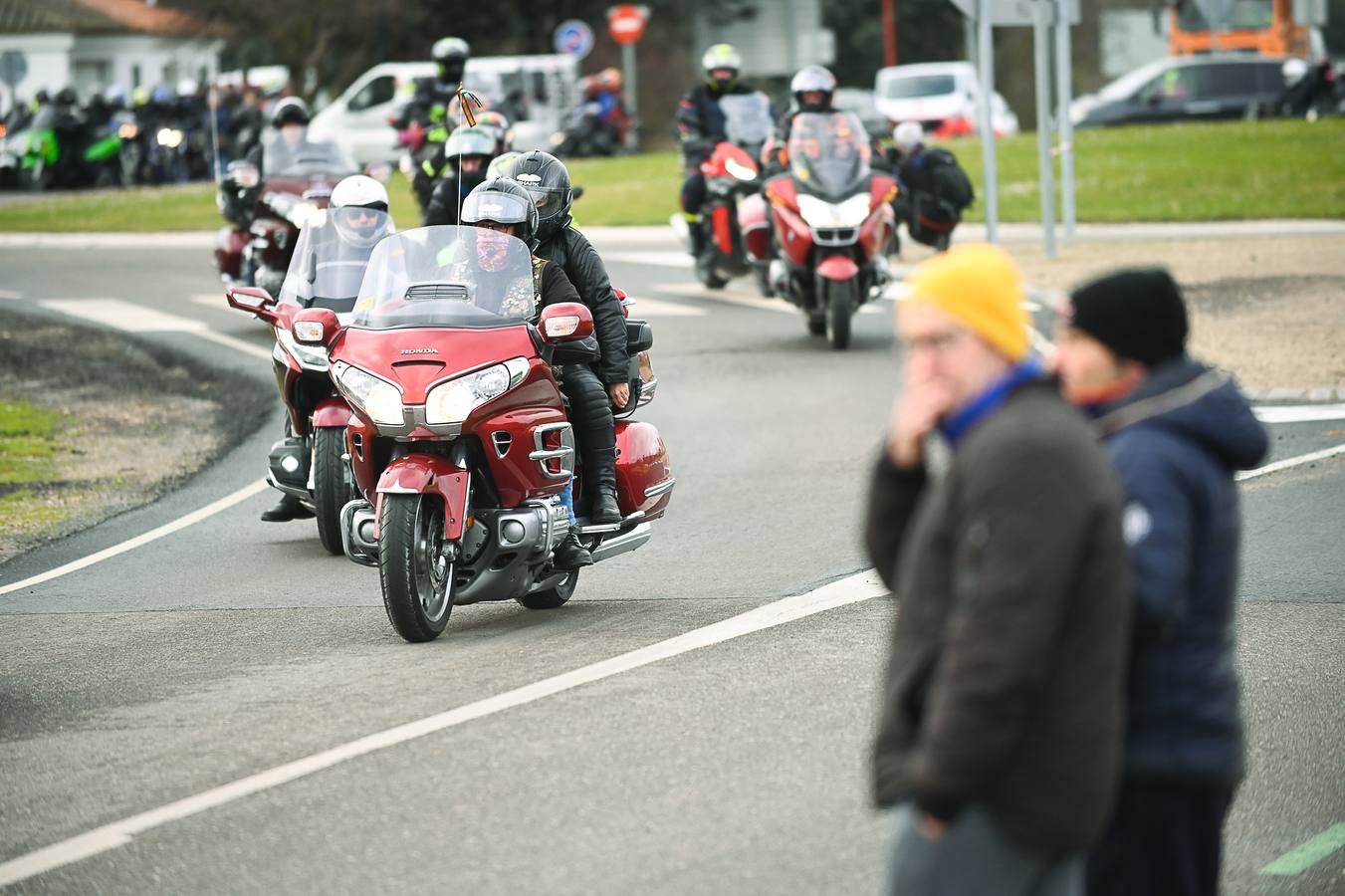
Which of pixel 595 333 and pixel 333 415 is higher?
pixel 595 333

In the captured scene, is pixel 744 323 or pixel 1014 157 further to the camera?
pixel 1014 157

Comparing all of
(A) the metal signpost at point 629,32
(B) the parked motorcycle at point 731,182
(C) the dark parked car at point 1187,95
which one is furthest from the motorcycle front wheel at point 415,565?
(A) the metal signpost at point 629,32

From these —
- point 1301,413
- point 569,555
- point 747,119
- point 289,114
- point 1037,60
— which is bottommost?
point 1301,413

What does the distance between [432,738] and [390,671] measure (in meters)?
1.04

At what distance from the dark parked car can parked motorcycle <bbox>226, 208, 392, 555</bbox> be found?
35.3m

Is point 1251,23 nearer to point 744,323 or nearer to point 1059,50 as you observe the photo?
point 1059,50

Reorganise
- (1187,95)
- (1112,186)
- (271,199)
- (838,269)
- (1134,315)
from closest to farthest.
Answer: (1134,315) → (838,269) → (271,199) → (1112,186) → (1187,95)

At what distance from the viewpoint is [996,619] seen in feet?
11.2

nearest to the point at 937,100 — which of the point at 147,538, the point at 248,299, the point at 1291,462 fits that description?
the point at 1291,462

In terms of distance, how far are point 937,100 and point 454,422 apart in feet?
145

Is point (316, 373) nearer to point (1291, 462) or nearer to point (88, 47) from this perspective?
point (1291, 462)

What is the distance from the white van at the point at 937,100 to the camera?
50625 mm

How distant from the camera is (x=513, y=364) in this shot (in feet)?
27.7

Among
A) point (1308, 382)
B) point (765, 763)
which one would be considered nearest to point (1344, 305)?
point (1308, 382)
